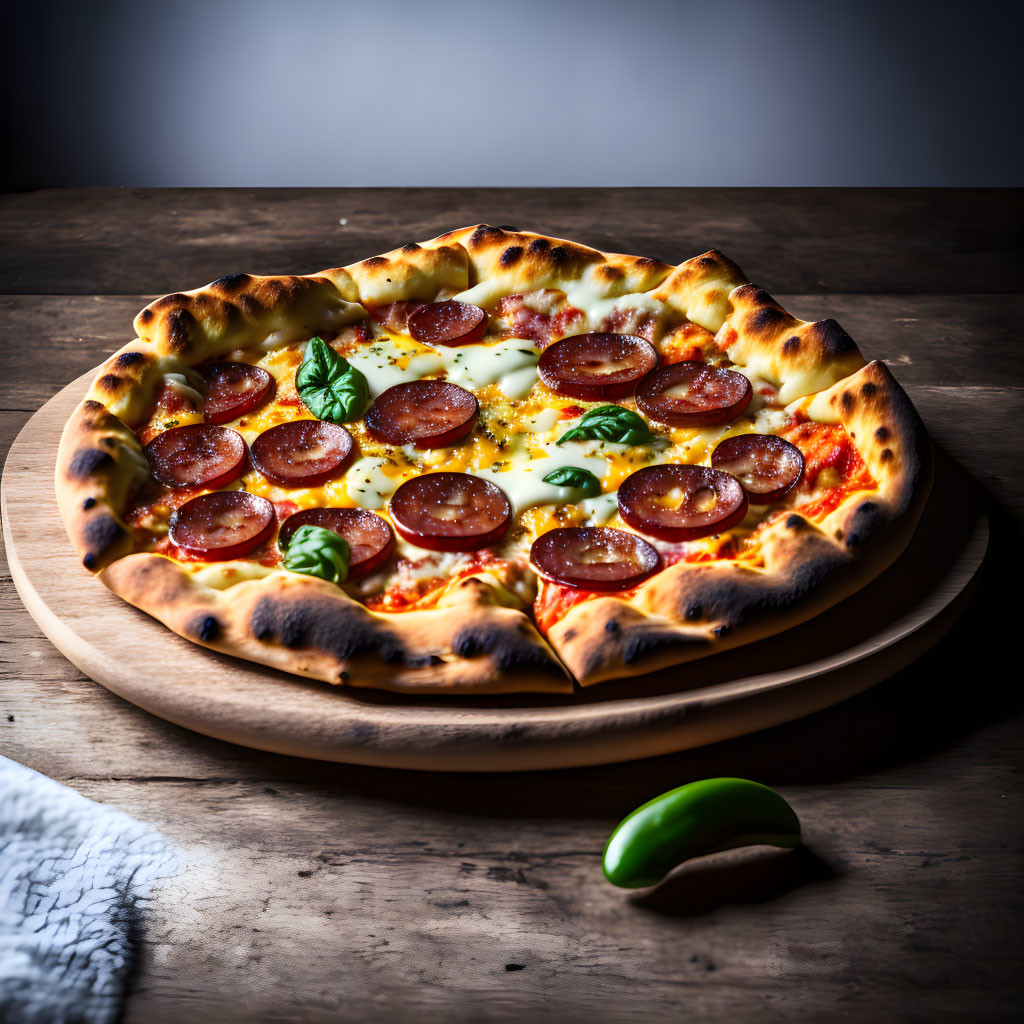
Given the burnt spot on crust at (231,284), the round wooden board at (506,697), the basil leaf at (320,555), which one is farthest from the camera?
the burnt spot on crust at (231,284)

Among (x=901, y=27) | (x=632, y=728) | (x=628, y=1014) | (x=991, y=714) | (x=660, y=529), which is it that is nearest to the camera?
(x=628, y=1014)

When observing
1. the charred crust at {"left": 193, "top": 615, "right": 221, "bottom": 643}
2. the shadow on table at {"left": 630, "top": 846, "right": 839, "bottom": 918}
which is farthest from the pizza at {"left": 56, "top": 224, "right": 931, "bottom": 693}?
the shadow on table at {"left": 630, "top": 846, "right": 839, "bottom": 918}

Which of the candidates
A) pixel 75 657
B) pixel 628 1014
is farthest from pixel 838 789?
pixel 75 657

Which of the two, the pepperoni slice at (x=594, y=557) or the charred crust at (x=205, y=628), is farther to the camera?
the pepperoni slice at (x=594, y=557)

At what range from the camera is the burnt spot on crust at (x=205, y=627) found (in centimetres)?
211

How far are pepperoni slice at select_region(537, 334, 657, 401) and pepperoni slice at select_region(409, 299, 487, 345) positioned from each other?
0.24 metres

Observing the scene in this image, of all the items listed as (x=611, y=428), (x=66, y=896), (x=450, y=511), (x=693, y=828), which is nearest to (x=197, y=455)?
(x=450, y=511)

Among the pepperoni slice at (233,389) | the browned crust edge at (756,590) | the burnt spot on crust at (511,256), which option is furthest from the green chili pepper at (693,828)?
A: the burnt spot on crust at (511,256)

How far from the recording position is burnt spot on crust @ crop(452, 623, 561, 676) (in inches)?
79.2

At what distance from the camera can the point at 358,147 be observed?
21.4 feet

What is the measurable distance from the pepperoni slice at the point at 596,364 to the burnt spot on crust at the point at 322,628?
1103mm

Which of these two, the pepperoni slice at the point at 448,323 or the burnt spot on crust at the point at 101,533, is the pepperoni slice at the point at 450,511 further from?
the pepperoni slice at the point at 448,323

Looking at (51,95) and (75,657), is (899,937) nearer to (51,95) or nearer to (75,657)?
(75,657)

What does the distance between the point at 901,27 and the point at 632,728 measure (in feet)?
17.5
